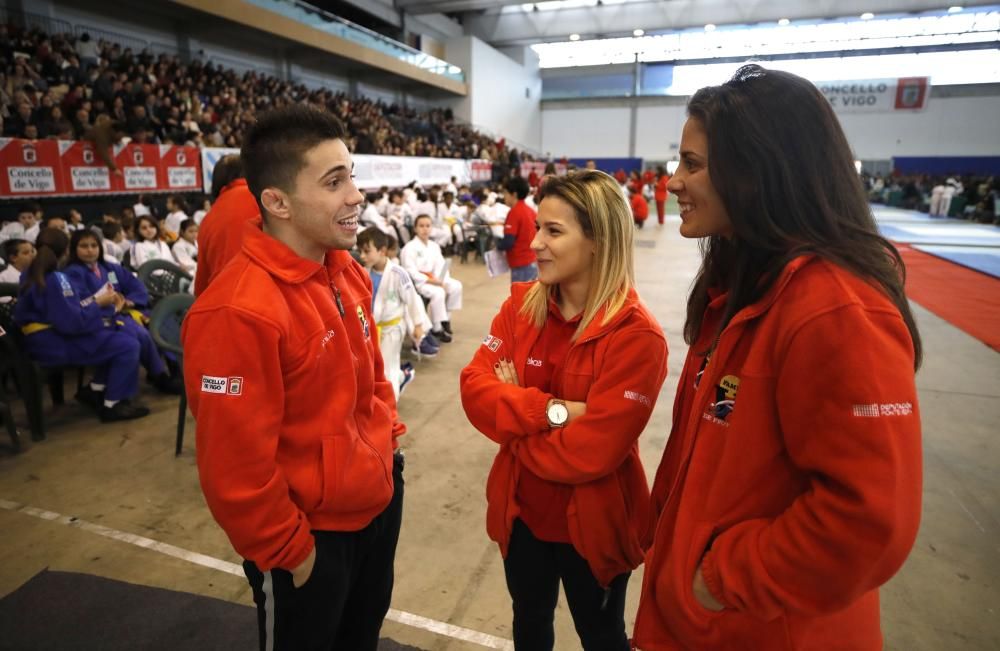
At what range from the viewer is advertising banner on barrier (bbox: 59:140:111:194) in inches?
333

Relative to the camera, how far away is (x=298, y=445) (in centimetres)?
147

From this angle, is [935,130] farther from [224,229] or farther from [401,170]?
[224,229]

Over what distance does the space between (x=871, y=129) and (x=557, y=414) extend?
3801 cm

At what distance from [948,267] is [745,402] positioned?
12252 mm

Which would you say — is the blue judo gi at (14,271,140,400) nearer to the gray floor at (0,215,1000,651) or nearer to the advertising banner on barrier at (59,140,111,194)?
the gray floor at (0,215,1000,651)

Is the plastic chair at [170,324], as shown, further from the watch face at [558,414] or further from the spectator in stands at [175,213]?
the spectator in stands at [175,213]

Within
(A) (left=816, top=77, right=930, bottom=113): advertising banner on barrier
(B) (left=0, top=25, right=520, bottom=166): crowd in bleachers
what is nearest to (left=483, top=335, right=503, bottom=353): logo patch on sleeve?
(B) (left=0, top=25, right=520, bottom=166): crowd in bleachers

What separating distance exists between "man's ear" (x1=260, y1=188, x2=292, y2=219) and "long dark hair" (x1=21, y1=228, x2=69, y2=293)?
3741 mm

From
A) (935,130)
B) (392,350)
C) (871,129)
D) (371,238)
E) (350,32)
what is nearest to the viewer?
(392,350)

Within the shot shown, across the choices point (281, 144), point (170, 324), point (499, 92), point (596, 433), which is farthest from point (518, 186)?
point (499, 92)

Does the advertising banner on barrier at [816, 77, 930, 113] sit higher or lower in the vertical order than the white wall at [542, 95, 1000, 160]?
higher

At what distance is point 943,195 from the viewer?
70.7 ft

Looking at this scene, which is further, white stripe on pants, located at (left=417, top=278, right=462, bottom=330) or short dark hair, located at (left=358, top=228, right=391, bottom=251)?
white stripe on pants, located at (left=417, top=278, right=462, bottom=330)

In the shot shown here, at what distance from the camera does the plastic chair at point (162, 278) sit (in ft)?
18.9
